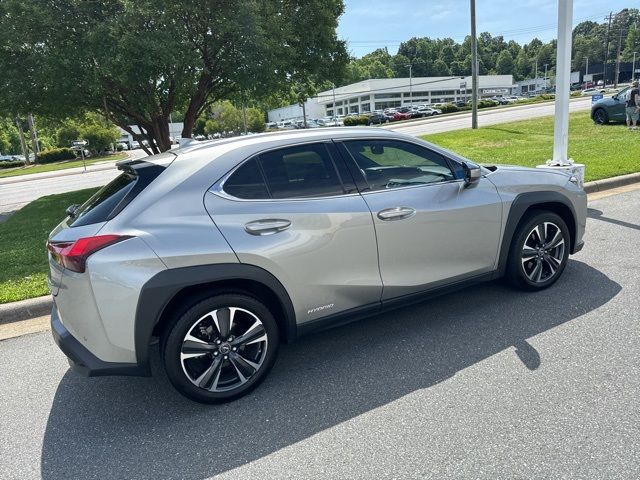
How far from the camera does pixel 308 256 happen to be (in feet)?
10.1

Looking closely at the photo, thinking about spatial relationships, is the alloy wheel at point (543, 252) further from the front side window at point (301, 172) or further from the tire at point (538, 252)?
the front side window at point (301, 172)

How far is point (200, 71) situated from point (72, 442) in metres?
10.9

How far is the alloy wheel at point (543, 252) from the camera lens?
417 cm

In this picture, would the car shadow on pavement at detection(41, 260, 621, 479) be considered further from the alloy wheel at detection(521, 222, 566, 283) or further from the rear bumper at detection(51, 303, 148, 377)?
the rear bumper at detection(51, 303, 148, 377)

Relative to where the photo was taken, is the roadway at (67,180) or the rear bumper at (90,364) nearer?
the rear bumper at (90,364)

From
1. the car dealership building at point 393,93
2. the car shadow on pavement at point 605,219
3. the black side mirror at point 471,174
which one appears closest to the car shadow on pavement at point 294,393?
the black side mirror at point 471,174

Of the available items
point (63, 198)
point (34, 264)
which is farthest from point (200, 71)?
point (34, 264)

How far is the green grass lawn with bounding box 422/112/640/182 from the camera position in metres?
9.85

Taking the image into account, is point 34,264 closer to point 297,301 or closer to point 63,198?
point 297,301

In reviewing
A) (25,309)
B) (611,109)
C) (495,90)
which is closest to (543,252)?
(25,309)

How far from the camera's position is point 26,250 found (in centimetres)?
710

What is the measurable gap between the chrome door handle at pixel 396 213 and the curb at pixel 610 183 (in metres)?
6.15

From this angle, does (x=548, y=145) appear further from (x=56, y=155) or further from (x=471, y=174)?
(x=56, y=155)

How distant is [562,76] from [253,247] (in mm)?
6402
